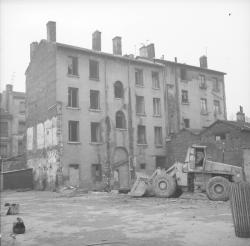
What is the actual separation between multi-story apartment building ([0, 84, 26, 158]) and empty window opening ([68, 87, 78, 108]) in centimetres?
2064

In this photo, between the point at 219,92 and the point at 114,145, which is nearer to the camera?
the point at 114,145

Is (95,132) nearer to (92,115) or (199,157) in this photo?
(92,115)

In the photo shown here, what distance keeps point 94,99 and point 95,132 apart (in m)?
3.02

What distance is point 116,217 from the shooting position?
13.5m

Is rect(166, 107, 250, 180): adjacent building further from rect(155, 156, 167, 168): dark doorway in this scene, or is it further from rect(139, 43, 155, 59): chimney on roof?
rect(139, 43, 155, 59): chimney on roof

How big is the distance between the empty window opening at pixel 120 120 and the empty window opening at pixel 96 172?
14.4 ft

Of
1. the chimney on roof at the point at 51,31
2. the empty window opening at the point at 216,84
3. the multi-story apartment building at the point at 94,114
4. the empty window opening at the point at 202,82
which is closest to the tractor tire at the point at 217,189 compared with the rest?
the multi-story apartment building at the point at 94,114

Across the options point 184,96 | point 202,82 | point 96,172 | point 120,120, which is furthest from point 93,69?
point 202,82

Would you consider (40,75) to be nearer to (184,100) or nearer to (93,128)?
(93,128)

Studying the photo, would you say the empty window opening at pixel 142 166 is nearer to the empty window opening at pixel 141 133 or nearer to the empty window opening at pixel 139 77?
the empty window opening at pixel 141 133

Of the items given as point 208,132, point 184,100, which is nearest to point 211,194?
point 208,132

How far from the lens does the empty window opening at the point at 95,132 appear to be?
34.1 meters

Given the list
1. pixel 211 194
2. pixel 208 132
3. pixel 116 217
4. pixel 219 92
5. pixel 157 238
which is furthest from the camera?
pixel 219 92

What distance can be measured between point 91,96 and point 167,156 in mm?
9597
